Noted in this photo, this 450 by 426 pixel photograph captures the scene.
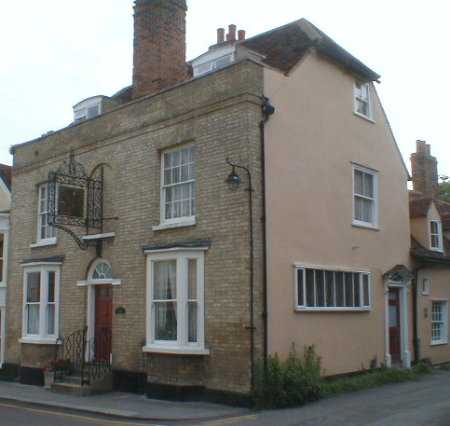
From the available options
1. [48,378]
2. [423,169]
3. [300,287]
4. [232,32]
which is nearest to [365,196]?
[300,287]

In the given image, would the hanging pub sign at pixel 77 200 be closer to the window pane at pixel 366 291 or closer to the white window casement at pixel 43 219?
the white window casement at pixel 43 219

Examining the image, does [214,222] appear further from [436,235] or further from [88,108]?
[436,235]

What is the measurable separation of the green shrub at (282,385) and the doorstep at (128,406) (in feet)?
1.75

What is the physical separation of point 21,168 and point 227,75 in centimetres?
920

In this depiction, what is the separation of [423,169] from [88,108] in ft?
46.5

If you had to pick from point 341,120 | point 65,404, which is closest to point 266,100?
point 341,120

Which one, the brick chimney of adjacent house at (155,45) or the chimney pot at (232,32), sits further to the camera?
the chimney pot at (232,32)

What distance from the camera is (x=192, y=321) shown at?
14688mm

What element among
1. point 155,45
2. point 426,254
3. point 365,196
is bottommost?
point 426,254

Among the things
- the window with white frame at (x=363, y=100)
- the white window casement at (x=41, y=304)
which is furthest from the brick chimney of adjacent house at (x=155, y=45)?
the white window casement at (x=41, y=304)

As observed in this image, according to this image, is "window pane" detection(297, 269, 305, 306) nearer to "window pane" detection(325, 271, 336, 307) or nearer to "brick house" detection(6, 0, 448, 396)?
"brick house" detection(6, 0, 448, 396)

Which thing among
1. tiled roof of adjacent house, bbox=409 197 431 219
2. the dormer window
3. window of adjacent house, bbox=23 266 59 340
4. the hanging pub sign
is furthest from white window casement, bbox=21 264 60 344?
tiled roof of adjacent house, bbox=409 197 431 219

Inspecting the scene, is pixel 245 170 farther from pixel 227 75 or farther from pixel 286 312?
pixel 286 312

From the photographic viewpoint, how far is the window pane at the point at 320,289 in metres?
15.7
